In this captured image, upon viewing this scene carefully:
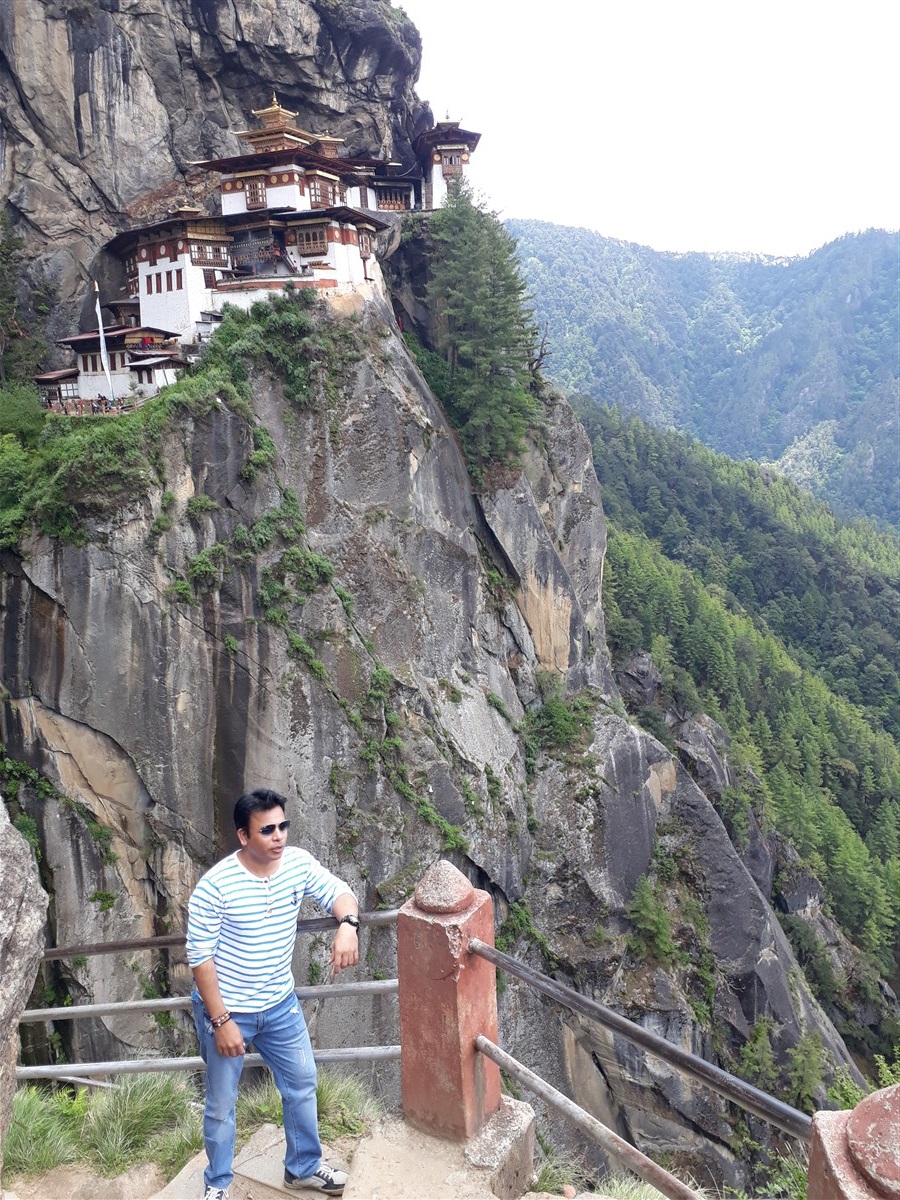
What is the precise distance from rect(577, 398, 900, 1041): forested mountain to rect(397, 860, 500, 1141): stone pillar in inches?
1372

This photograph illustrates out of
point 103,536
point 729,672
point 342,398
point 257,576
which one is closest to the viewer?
point 103,536

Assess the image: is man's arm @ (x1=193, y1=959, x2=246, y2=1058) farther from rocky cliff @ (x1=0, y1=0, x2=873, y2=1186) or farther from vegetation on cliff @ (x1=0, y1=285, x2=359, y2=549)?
vegetation on cliff @ (x1=0, y1=285, x2=359, y2=549)

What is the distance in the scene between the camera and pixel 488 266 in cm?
3103

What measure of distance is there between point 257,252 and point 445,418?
26.4 feet

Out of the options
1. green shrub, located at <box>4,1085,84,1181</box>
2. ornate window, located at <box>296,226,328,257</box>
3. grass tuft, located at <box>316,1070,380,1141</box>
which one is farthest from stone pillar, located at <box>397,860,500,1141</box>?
ornate window, located at <box>296,226,328,257</box>

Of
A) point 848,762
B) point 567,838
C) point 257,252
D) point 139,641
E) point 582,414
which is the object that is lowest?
point 848,762

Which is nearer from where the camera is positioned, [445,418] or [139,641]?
[139,641]

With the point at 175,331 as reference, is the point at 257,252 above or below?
above

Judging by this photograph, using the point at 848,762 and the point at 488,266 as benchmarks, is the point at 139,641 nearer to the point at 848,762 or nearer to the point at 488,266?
the point at 488,266

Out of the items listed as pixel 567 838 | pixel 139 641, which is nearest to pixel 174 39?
pixel 139 641

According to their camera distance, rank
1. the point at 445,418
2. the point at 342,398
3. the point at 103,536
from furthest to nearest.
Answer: the point at 445,418 → the point at 342,398 → the point at 103,536

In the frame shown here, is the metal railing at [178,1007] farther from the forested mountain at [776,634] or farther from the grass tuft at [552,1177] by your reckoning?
the forested mountain at [776,634]

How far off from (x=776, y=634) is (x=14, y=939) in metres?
79.2

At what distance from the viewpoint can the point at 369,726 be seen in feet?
75.8
